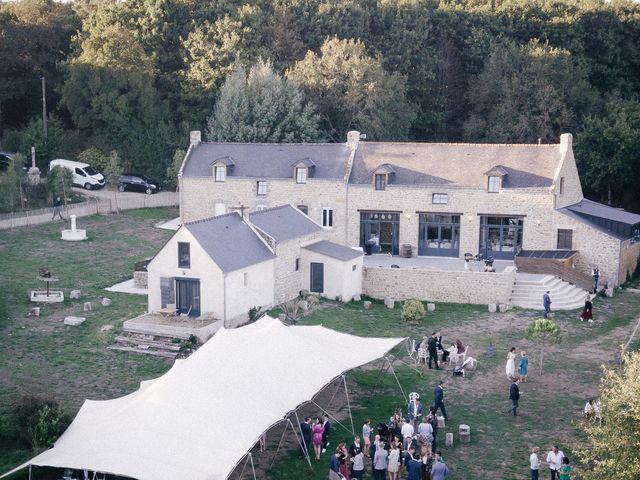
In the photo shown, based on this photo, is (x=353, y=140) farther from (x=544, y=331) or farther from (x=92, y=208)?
(x=544, y=331)

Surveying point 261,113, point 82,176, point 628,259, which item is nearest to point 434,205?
point 628,259

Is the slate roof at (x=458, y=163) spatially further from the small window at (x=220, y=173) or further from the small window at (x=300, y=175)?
the small window at (x=220, y=173)

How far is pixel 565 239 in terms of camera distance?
137 feet

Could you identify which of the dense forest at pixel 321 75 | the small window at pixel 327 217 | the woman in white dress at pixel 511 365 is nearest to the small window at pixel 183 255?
the woman in white dress at pixel 511 365

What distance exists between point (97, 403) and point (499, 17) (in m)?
54.6

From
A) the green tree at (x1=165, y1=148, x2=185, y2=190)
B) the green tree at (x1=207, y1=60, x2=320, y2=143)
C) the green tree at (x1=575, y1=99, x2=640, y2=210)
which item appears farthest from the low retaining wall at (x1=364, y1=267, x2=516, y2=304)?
the green tree at (x1=165, y1=148, x2=185, y2=190)

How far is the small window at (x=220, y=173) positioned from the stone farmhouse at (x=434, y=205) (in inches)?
2.6

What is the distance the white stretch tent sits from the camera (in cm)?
1791

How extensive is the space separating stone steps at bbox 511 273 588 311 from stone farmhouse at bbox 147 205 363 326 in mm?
7137

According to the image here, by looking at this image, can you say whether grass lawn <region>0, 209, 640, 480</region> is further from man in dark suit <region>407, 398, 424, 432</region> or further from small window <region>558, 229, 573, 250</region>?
small window <region>558, 229, 573, 250</region>

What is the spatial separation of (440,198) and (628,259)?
31.7ft

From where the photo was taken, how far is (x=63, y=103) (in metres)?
62.0

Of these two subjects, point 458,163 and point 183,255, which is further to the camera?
point 458,163

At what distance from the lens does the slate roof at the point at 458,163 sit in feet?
140
